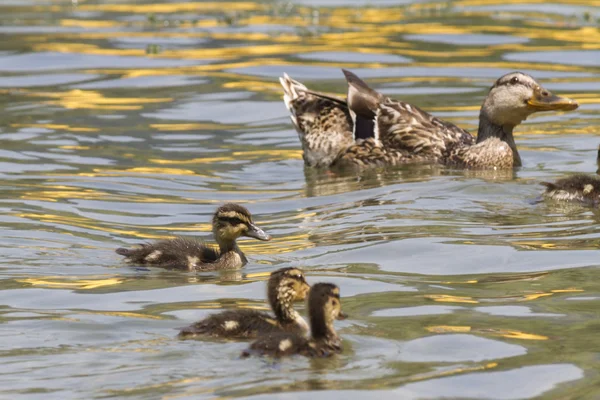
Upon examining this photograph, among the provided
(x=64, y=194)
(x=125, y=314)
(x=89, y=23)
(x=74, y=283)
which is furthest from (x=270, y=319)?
(x=89, y=23)

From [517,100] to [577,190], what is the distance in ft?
7.95

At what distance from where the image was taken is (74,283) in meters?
8.37

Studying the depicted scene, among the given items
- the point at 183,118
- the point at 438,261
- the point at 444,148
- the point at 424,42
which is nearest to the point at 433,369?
the point at 438,261

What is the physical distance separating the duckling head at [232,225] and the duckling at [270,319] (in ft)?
5.84

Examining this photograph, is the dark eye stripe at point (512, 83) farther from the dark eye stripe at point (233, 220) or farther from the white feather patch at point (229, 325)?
the white feather patch at point (229, 325)

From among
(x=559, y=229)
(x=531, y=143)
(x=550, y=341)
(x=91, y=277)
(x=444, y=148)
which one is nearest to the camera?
(x=550, y=341)

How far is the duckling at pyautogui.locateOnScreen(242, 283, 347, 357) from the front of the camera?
644cm

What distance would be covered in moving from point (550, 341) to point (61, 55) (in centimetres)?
1300

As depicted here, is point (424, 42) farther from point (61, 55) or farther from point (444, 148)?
point (444, 148)

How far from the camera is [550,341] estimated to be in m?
6.98

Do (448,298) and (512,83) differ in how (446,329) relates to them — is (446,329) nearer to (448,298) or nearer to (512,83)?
(448,298)

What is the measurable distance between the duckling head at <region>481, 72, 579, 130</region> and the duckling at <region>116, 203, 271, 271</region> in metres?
4.39

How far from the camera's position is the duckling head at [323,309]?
6.59 metres

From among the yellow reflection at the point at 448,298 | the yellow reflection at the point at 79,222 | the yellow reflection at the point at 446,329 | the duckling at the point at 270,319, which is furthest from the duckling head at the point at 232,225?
the yellow reflection at the point at 446,329
